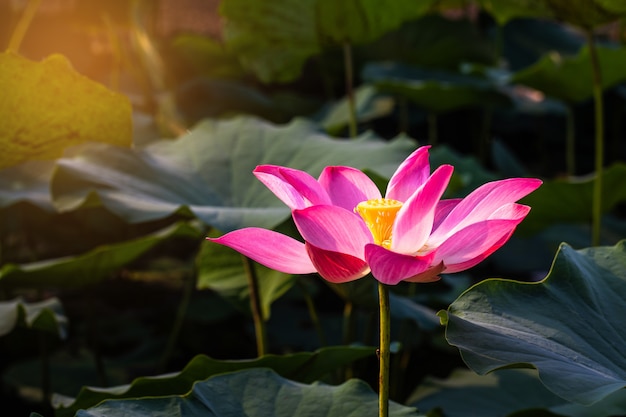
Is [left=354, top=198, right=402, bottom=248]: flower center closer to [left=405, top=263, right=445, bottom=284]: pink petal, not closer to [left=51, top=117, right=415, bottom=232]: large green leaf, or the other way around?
[left=405, top=263, right=445, bottom=284]: pink petal

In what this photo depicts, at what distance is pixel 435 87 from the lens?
1.93 m

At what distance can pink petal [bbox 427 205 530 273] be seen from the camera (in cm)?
56

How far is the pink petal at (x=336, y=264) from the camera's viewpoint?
0.56 m

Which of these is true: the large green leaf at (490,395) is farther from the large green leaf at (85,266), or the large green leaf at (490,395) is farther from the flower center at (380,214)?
the flower center at (380,214)

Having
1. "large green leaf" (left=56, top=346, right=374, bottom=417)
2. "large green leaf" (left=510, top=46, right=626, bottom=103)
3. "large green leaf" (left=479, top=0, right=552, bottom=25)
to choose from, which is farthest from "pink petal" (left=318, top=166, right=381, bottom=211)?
"large green leaf" (left=510, top=46, right=626, bottom=103)

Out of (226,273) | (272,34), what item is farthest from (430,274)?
(272,34)

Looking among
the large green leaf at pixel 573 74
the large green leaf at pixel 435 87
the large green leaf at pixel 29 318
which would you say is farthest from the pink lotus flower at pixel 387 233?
the large green leaf at pixel 435 87

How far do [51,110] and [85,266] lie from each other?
0.73 feet

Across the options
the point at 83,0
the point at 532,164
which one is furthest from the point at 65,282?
the point at 532,164

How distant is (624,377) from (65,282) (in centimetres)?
83

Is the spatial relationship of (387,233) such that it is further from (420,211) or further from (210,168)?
(210,168)

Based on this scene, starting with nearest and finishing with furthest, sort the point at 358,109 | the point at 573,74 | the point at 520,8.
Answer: the point at 520,8 < the point at 573,74 < the point at 358,109

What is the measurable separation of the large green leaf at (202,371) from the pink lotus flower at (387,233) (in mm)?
269

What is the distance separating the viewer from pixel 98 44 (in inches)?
115
